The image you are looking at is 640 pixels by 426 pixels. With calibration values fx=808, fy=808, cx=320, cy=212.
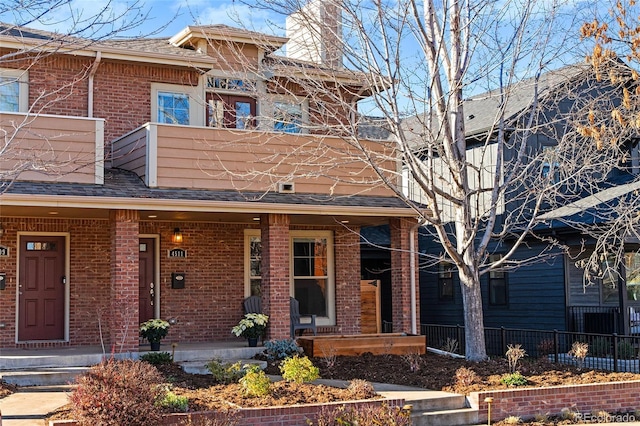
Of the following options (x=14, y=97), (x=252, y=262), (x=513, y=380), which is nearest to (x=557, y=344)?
(x=513, y=380)

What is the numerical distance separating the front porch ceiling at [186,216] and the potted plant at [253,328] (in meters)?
2.03

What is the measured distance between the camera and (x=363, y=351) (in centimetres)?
1535

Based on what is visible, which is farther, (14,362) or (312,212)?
(312,212)

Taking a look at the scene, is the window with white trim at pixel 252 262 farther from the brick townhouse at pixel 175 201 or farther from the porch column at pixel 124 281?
the porch column at pixel 124 281

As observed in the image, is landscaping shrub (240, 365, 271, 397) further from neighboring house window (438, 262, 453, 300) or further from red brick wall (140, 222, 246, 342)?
neighboring house window (438, 262, 453, 300)

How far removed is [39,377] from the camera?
41.4 feet

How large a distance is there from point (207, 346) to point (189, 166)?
3.48 meters

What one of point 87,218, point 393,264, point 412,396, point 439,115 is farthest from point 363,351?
point 87,218

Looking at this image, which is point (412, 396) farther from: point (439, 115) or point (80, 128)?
point (80, 128)

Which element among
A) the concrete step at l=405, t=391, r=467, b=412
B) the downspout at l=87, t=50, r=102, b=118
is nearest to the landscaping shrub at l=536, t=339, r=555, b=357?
the concrete step at l=405, t=391, r=467, b=412

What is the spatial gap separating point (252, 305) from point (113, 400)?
28.0 feet

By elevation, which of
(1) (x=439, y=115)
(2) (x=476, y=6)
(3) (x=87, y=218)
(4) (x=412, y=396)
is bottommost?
(4) (x=412, y=396)

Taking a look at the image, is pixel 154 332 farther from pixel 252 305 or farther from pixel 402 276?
pixel 402 276

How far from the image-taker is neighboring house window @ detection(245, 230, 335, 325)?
18297 mm
